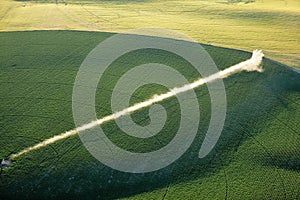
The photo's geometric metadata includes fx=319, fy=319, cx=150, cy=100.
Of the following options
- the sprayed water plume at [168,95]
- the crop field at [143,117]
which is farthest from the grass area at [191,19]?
the sprayed water plume at [168,95]

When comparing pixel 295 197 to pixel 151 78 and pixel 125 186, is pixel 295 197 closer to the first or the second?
pixel 125 186

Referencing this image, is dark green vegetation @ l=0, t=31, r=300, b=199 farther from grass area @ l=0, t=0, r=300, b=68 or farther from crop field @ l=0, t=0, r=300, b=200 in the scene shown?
grass area @ l=0, t=0, r=300, b=68

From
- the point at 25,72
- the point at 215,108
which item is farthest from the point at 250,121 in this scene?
the point at 25,72

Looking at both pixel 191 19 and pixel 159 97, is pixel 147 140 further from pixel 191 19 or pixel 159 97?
pixel 191 19

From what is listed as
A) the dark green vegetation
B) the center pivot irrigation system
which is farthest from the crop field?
the center pivot irrigation system

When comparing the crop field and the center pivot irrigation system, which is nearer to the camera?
the crop field

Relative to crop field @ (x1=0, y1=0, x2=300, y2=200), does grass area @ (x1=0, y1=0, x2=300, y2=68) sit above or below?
above

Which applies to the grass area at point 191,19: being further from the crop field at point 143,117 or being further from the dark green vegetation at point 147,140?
the dark green vegetation at point 147,140
